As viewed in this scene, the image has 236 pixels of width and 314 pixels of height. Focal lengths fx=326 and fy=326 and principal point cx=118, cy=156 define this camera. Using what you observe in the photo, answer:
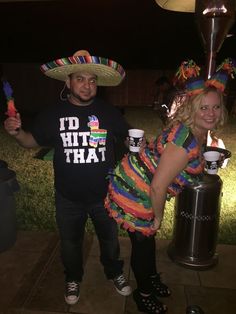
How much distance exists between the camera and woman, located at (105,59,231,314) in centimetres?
209

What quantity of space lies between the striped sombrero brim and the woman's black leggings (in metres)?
1.26

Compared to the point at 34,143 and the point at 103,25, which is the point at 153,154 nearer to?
the point at 34,143

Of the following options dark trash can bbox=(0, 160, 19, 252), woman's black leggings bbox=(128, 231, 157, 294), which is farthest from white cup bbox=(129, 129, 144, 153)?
dark trash can bbox=(0, 160, 19, 252)

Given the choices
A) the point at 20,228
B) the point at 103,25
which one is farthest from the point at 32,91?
the point at 20,228

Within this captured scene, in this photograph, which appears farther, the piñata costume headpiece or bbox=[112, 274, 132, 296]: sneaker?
bbox=[112, 274, 132, 296]: sneaker

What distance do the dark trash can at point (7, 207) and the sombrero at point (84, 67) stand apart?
1.30 m

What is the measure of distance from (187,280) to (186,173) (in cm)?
139

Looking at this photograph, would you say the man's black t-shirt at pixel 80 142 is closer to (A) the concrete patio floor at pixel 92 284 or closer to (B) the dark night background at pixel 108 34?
(A) the concrete patio floor at pixel 92 284

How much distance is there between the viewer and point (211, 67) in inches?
114

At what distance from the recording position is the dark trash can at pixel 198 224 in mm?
3084

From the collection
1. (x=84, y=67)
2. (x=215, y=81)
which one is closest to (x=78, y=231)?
(x=84, y=67)

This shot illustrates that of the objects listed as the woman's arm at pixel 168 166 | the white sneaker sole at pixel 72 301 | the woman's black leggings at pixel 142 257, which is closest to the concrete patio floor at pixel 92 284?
the white sneaker sole at pixel 72 301

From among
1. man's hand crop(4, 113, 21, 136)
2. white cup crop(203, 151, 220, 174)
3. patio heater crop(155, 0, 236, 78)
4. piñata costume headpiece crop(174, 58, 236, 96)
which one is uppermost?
patio heater crop(155, 0, 236, 78)

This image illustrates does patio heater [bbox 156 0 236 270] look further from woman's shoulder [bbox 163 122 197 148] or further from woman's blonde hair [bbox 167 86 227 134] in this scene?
woman's shoulder [bbox 163 122 197 148]
